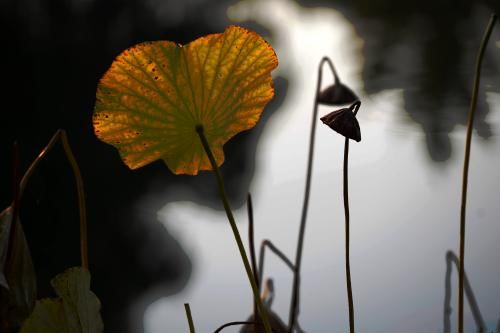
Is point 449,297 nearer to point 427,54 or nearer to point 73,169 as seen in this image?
point 73,169

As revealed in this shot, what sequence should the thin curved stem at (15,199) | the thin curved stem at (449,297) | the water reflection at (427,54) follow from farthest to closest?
1. the water reflection at (427,54)
2. the thin curved stem at (449,297)
3. the thin curved stem at (15,199)

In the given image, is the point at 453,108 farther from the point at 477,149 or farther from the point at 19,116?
the point at 19,116

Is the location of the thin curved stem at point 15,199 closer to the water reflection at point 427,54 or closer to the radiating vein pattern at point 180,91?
the radiating vein pattern at point 180,91

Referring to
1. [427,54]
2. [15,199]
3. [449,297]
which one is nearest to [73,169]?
[15,199]

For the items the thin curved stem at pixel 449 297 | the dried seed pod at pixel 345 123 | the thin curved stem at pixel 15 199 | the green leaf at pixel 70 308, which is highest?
the dried seed pod at pixel 345 123

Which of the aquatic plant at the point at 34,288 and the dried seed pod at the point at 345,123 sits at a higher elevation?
the dried seed pod at the point at 345,123

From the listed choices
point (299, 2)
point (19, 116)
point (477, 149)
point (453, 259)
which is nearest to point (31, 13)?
point (19, 116)

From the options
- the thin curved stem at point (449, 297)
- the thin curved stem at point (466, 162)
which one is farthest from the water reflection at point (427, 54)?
the thin curved stem at point (466, 162)

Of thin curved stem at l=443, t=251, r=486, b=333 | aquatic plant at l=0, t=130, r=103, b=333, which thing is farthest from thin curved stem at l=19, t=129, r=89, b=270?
thin curved stem at l=443, t=251, r=486, b=333
